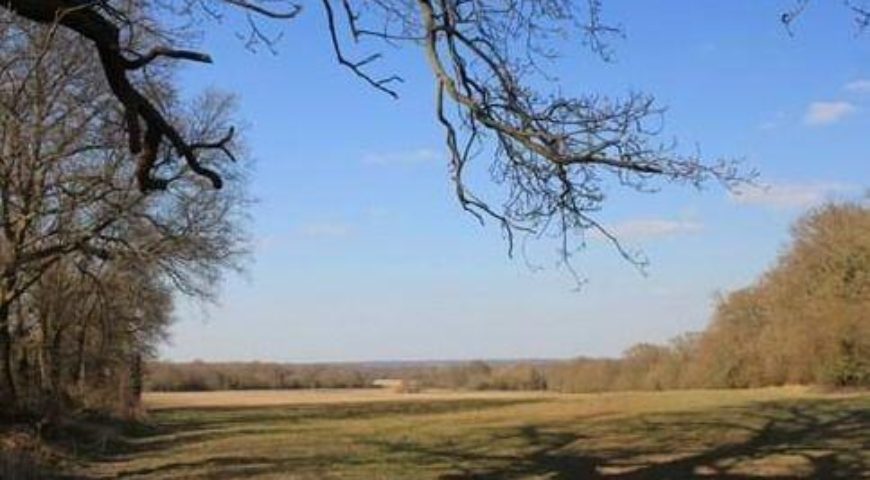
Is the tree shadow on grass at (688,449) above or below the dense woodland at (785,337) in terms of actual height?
below

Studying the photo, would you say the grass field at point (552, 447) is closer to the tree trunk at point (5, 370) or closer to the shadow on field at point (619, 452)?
the shadow on field at point (619, 452)

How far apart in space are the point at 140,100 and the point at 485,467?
34.5 ft

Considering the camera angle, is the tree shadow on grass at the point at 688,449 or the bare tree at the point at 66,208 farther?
the bare tree at the point at 66,208

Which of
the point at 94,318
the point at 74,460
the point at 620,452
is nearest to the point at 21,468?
the point at 74,460

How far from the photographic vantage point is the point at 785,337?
54.1m

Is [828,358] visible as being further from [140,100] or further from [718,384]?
[140,100]

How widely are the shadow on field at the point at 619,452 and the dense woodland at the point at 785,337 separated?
14697mm

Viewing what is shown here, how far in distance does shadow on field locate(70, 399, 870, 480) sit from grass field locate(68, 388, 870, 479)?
3 centimetres

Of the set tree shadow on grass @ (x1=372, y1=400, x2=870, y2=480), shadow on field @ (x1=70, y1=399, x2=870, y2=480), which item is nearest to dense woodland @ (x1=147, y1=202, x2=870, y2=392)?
shadow on field @ (x1=70, y1=399, x2=870, y2=480)

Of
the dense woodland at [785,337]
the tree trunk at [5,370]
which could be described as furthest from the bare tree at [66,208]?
the dense woodland at [785,337]

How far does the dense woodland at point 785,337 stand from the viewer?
49.0 m

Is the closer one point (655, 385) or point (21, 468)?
point (21, 468)

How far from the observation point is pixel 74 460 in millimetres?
27938

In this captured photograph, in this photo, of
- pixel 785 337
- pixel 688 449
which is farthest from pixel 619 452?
pixel 785 337
